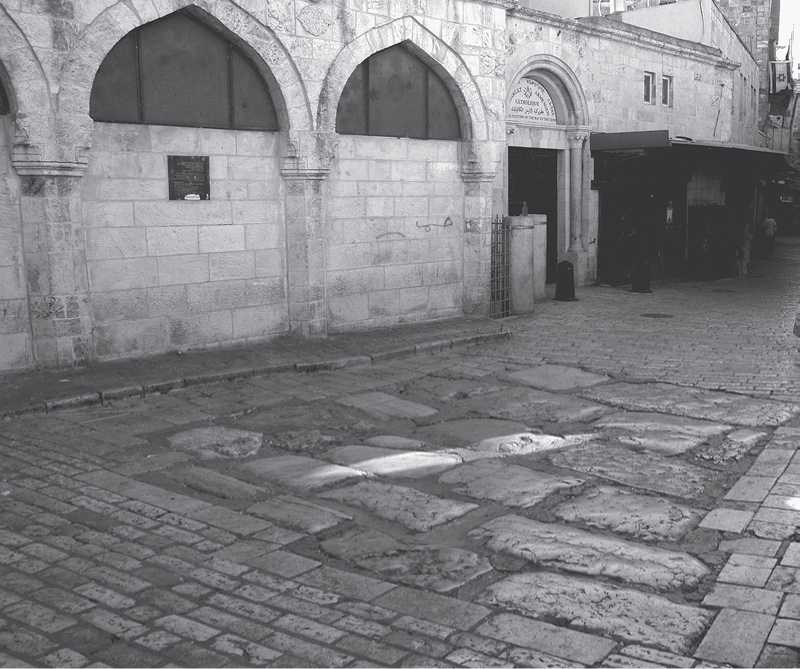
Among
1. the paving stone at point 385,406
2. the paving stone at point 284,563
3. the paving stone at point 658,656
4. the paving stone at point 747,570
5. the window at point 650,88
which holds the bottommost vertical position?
the paving stone at point 658,656

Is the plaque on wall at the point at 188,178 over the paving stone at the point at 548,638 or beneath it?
over

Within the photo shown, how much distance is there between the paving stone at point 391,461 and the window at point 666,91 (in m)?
15.5

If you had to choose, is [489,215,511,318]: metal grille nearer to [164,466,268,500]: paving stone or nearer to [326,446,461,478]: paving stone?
[326,446,461,478]: paving stone

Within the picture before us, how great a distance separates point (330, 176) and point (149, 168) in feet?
8.37

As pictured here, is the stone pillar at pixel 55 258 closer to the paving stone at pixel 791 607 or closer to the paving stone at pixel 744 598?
the paving stone at pixel 744 598

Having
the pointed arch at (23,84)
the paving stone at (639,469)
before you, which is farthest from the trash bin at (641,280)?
the pointed arch at (23,84)

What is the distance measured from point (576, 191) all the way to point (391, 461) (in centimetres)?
1206

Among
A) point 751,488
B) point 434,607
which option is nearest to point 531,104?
point 751,488

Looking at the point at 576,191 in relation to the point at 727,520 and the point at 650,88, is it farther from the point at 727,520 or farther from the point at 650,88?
the point at 727,520

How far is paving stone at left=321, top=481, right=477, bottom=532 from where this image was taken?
5164 millimetres

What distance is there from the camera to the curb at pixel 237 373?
7414mm

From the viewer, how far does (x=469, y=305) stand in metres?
12.9

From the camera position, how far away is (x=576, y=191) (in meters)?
17.1

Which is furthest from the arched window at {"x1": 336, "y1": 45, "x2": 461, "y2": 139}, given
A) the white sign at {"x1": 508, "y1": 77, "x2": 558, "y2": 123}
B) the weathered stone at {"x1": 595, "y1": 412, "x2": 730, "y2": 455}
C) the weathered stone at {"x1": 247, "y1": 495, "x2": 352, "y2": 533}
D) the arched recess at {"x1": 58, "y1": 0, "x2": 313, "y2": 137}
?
the weathered stone at {"x1": 247, "y1": 495, "x2": 352, "y2": 533}
